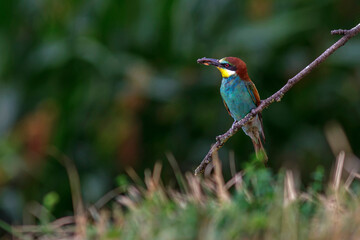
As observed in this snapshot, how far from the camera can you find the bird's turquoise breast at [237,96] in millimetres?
2797

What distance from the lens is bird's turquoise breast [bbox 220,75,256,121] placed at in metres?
2.80

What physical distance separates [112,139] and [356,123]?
2.06m

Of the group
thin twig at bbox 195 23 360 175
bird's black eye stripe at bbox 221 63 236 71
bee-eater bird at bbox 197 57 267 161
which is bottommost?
bee-eater bird at bbox 197 57 267 161

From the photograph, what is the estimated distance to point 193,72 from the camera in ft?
19.6

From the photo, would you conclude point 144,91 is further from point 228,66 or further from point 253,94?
point 228,66

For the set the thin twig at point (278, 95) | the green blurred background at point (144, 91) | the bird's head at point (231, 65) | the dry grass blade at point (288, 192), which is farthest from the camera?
the green blurred background at point (144, 91)

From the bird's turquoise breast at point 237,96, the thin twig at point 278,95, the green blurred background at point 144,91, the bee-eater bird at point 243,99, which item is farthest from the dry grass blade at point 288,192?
the green blurred background at point 144,91

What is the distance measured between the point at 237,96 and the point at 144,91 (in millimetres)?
2977

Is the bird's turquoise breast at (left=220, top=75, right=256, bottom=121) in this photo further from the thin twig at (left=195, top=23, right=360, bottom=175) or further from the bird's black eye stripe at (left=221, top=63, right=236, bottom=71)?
the thin twig at (left=195, top=23, right=360, bottom=175)

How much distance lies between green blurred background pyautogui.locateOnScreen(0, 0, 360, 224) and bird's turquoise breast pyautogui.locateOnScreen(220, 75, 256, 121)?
271cm

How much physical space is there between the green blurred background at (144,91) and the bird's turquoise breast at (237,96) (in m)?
2.71

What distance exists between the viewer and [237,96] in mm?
2842

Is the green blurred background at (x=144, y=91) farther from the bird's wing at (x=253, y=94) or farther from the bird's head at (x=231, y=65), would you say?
the bird's head at (x=231, y=65)

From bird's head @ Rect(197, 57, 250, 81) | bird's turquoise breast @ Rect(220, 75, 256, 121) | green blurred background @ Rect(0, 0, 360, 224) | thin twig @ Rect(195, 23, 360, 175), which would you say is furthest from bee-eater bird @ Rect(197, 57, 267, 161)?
green blurred background @ Rect(0, 0, 360, 224)
